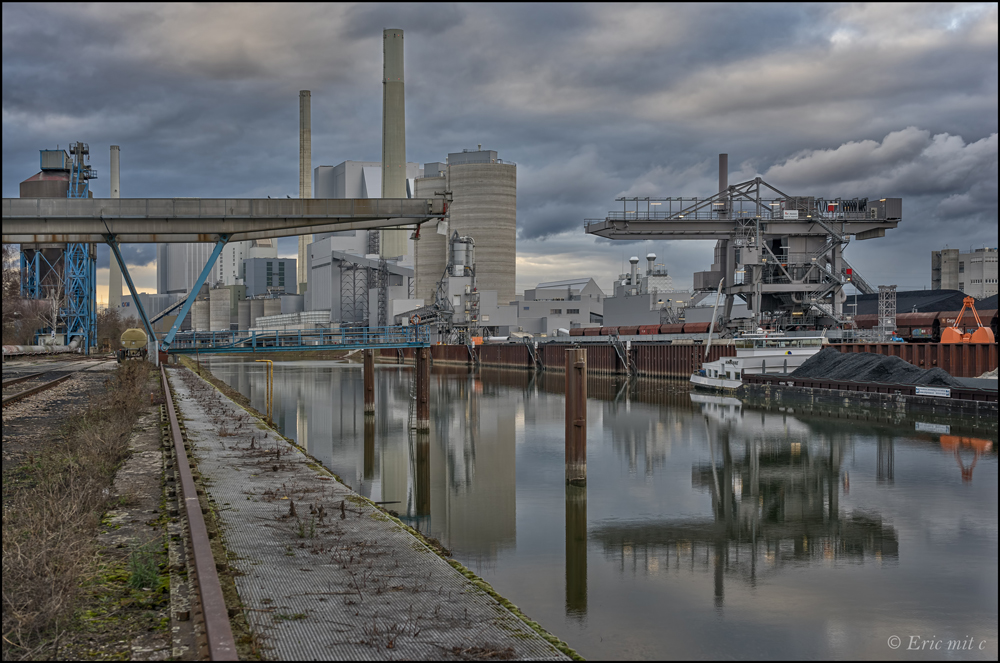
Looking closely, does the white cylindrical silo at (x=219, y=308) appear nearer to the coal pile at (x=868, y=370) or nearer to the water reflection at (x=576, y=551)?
the coal pile at (x=868, y=370)

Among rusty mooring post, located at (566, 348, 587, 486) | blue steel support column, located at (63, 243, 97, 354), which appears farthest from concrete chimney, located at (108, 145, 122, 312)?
rusty mooring post, located at (566, 348, 587, 486)

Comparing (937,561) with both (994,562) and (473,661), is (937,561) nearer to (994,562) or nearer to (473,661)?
(994,562)

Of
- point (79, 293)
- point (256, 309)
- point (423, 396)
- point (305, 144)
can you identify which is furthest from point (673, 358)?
point (256, 309)

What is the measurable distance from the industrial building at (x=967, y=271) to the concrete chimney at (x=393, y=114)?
92.4 meters

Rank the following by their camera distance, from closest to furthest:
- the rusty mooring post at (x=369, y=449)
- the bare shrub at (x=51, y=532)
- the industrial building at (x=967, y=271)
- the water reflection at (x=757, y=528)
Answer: the bare shrub at (x=51, y=532), the water reflection at (x=757, y=528), the rusty mooring post at (x=369, y=449), the industrial building at (x=967, y=271)

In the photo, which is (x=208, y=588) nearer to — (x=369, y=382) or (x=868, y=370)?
(x=369, y=382)

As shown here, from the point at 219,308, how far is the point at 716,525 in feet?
621

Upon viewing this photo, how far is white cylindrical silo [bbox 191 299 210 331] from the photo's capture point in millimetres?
192750

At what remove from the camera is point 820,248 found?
55.1 m

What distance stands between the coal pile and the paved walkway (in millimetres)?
30161

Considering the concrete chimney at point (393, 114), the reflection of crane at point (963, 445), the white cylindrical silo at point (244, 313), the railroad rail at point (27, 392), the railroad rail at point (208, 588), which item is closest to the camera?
the railroad rail at point (208, 588)

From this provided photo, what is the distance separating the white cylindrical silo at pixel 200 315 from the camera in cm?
19275

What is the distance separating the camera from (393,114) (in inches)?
4788

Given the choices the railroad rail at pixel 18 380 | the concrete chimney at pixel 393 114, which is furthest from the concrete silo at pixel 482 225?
the railroad rail at pixel 18 380
